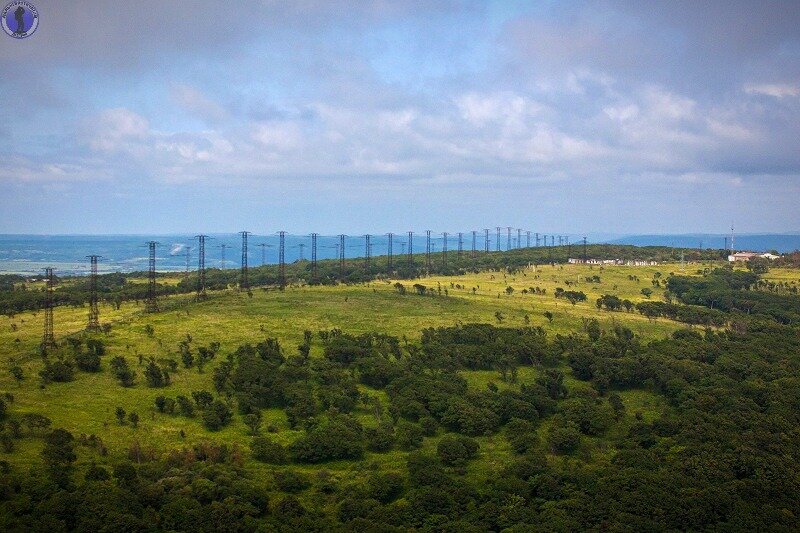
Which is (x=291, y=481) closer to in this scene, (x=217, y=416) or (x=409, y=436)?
(x=409, y=436)

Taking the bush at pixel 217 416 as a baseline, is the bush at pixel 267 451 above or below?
below

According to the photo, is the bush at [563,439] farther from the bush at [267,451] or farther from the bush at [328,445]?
the bush at [267,451]

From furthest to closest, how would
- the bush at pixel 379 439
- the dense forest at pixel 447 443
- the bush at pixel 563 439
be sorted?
the bush at pixel 563 439
the bush at pixel 379 439
the dense forest at pixel 447 443

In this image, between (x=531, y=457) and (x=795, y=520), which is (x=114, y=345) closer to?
(x=531, y=457)

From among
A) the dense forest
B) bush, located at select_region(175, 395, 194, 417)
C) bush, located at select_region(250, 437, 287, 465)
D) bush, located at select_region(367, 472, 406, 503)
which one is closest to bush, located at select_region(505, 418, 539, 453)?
the dense forest

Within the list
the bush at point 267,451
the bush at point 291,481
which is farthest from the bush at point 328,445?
the bush at point 291,481
